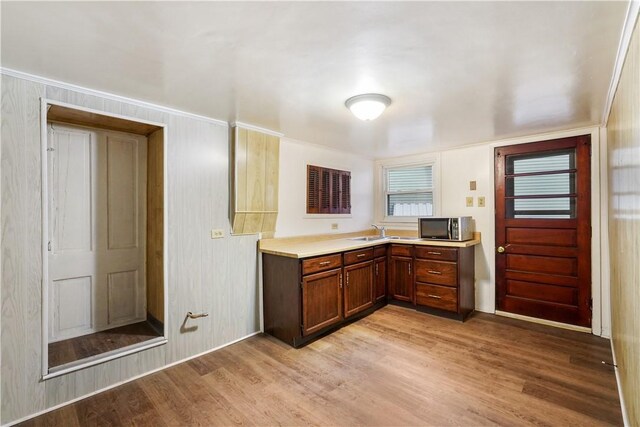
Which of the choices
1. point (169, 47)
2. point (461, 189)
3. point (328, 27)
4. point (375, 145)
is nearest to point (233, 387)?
point (169, 47)

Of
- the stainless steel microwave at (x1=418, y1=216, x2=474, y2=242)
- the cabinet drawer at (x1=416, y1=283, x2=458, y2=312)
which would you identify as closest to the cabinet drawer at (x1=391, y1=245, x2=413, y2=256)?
the stainless steel microwave at (x1=418, y1=216, x2=474, y2=242)

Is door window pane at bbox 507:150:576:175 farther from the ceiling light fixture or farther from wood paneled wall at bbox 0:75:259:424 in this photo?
wood paneled wall at bbox 0:75:259:424

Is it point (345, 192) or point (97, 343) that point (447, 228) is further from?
point (97, 343)

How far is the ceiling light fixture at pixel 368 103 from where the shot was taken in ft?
7.34

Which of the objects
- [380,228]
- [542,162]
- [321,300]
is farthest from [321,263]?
[542,162]

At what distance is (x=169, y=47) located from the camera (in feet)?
5.24

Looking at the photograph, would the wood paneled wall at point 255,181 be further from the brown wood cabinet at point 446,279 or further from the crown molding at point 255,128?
the brown wood cabinet at point 446,279

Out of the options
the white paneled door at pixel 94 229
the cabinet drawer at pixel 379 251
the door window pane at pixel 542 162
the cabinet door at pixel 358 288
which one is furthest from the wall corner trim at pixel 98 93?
the door window pane at pixel 542 162

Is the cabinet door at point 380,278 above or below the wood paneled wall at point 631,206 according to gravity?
below

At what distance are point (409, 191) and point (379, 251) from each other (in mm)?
1251

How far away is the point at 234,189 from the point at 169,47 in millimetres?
1525

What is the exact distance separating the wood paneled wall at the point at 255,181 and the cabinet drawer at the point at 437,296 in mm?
2003

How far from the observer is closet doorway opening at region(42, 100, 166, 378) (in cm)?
253

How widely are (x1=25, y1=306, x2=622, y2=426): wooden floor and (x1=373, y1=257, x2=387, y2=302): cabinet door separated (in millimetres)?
806
